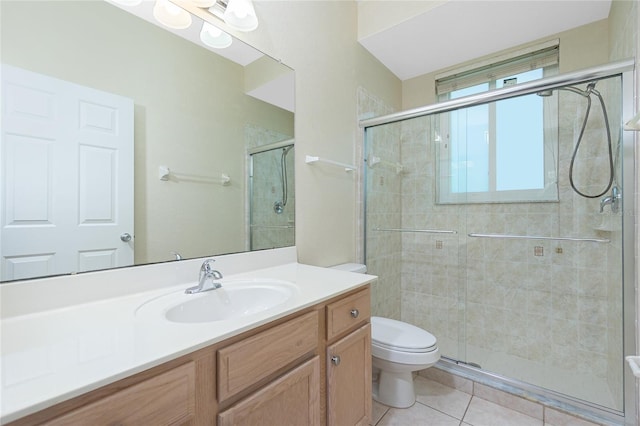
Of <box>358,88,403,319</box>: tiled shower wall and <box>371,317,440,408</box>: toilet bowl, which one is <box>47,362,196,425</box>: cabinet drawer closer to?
<box>371,317,440,408</box>: toilet bowl

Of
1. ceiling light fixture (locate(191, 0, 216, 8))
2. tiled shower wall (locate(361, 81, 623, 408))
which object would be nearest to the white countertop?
ceiling light fixture (locate(191, 0, 216, 8))

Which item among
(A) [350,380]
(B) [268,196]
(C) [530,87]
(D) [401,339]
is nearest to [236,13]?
(B) [268,196]

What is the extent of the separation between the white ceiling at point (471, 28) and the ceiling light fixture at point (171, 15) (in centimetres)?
143

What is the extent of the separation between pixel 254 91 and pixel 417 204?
177 cm

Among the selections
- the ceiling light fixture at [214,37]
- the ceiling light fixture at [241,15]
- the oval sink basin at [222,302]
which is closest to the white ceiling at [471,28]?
the ceiling light fixture at [241,15]

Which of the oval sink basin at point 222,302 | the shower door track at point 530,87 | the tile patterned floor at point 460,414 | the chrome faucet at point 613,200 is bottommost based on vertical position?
the tile patterned floor at point 460,414

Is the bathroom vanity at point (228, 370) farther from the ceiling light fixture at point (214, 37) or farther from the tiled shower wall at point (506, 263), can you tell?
the tiled shower wall at point (506, 263)

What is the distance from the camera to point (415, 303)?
2607mm

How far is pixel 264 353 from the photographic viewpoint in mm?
812

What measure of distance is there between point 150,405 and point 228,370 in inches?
7.1

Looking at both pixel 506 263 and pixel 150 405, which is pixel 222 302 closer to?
pixel 150 405

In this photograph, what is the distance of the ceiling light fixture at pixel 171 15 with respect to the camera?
3.62ft

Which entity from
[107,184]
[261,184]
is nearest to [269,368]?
[107,184]

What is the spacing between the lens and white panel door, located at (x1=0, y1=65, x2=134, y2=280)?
786mm
